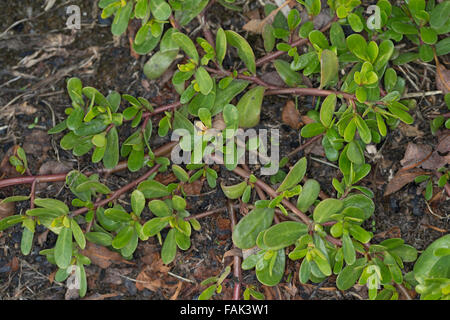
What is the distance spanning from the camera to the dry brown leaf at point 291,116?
244cm

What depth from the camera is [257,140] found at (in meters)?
2.21

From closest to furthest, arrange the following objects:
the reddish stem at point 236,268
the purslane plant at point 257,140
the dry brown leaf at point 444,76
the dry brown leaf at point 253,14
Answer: the purslane plant at point 257,140 < the reddish stem at point 236,268 < the dry brown leaf at point 444,76 < the dry brown leaf at point 253,14

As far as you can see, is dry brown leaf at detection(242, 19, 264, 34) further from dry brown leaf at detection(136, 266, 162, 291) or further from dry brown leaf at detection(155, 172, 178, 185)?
dry brown leaf at detection(136, 266, 162, 291)

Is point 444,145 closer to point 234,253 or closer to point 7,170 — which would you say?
point 234,253

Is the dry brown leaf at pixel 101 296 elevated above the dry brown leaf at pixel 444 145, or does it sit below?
below

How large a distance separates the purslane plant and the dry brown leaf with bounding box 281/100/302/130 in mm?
76

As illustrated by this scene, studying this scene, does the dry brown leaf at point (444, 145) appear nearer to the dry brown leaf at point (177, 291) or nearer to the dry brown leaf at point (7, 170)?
the dry brown leaf at point (177, 291)

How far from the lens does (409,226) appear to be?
2395 mm

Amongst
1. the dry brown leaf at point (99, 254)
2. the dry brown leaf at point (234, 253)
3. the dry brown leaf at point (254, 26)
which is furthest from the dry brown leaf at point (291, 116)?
the dry brown leaf at point (99, 254)

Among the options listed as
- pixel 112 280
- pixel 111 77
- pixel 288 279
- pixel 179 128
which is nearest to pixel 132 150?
pixel 179 128

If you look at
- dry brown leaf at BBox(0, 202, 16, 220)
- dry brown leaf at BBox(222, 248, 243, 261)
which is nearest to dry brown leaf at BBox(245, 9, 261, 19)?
dry brown leaf at BBox(222, 248, 243, 261)

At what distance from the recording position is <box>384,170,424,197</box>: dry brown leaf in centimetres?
239

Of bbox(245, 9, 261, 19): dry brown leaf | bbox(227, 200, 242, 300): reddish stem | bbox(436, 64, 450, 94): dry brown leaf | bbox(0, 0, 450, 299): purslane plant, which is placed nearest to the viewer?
bbox(0, 0, 450, 299): purslane plant

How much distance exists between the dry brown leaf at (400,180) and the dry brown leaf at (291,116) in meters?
0.51
